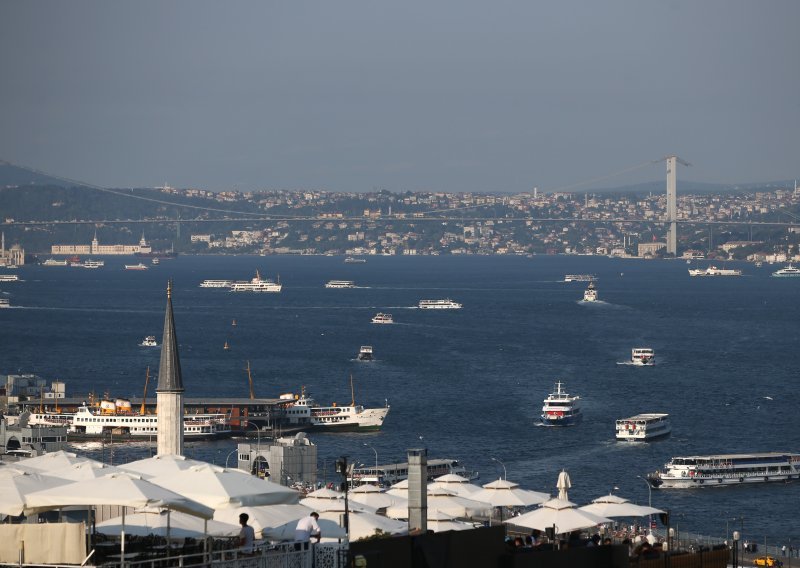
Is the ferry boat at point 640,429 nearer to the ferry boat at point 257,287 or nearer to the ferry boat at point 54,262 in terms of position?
the ferry boat at point 257,287

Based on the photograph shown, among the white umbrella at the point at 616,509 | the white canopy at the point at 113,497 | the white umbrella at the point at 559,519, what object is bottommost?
the white umbrella at the point at 616,509

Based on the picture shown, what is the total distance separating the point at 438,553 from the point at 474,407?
107ft

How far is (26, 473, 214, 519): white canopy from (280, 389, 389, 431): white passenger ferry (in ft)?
96.0

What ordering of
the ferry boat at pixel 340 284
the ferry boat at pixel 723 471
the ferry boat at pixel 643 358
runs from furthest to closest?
the ferry boat at pixel 340 284
the ferry boat at pixel 643 358
the ferry boat at pixel 723 471

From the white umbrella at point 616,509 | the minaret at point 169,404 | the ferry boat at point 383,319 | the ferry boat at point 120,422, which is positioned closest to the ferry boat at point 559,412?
the ferry boat at point 120,422

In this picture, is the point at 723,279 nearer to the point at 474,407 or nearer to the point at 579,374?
the point at 579,374

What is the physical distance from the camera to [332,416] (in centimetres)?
3812

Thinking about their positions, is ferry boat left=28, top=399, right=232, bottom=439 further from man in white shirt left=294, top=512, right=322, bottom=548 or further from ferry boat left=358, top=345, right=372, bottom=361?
man in white shirt left=294, top=512, right=322, bottom=548

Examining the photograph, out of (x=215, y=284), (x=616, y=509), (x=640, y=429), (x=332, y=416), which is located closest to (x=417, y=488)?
(x=616, y=509)

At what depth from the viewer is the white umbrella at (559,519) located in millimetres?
15742

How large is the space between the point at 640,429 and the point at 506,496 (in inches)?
624

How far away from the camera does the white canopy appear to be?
7559mm

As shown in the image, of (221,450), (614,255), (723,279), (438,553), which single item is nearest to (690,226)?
(614,255)

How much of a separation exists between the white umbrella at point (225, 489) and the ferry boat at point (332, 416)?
1101 inches
